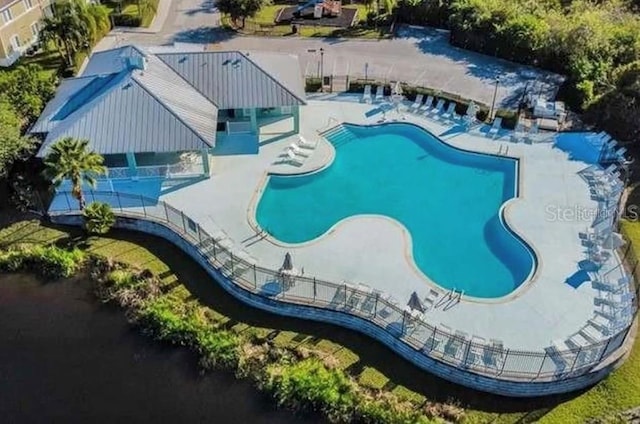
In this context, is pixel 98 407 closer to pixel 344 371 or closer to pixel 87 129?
pixel 344 371

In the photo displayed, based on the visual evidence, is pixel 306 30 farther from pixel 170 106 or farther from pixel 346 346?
pixel 346 346

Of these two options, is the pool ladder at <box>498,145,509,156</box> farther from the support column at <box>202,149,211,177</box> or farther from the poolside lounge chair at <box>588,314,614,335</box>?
the support column at <box>202,149,211,177</box>

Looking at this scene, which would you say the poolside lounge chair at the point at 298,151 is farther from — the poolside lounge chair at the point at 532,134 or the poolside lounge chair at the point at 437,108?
the poolside lounge chair at the point at 532,134

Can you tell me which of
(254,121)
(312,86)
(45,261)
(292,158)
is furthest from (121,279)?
(312,86)

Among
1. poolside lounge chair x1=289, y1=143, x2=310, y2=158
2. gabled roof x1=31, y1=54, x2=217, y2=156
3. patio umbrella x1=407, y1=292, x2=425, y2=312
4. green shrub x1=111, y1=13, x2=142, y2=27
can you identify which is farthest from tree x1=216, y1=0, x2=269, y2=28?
patio umbrella x1=407, y1=292, x2=425, y2=312

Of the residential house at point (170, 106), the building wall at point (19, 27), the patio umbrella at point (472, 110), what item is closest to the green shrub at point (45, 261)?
the residential house at point (170, 106)
